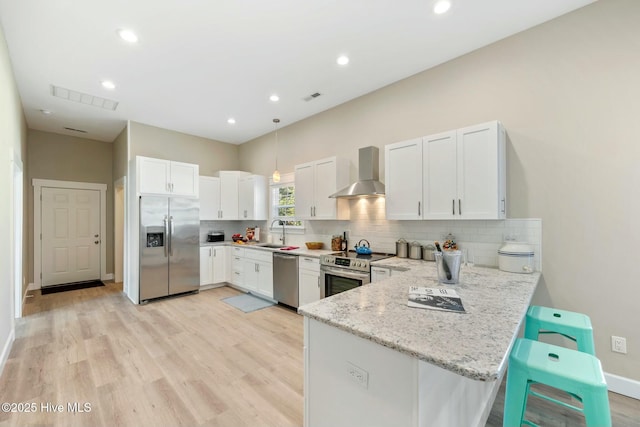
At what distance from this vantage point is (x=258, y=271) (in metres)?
4.85

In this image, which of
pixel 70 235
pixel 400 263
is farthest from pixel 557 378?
pixel 70 235

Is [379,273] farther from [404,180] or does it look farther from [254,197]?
[254,197]

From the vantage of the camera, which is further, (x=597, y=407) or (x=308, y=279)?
(x=308, y=279)

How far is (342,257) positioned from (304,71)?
2.33 meters

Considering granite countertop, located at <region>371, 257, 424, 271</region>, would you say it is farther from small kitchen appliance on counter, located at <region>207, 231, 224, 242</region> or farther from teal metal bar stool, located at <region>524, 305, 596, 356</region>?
small kitchen appliance on counter, located at <region>207, 231, 224, 242</region>

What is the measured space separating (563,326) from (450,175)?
5.13ft

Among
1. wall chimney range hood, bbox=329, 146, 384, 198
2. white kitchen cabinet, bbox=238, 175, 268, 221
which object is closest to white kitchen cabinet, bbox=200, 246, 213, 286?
white kitchen cabinet, bbox=238, 175, 268, 221

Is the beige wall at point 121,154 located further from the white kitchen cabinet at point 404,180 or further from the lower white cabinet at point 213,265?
the white kitchen cabinet at point 404,180

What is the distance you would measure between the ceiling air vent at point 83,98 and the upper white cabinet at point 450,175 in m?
4.22

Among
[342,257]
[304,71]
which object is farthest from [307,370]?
[304,71]

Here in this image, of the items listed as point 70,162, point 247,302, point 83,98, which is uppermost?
point 83,98

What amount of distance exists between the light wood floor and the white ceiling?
10.4 feet

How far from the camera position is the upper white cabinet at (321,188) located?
13.6ft

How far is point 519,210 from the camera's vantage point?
2750mm
